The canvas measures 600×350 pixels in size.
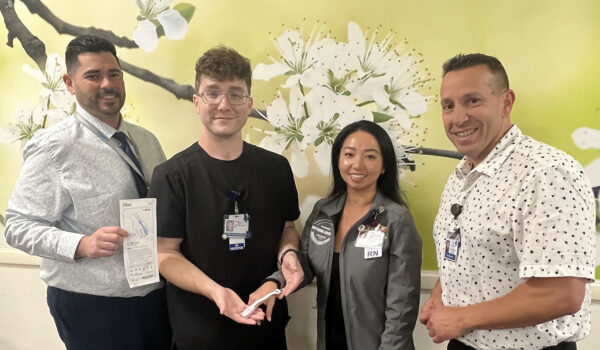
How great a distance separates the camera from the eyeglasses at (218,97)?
1674 mm

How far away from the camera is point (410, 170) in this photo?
6.72 ft

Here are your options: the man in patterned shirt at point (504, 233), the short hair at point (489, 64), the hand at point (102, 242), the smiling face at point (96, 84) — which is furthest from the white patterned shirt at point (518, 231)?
the smiling face at point (96, 84)

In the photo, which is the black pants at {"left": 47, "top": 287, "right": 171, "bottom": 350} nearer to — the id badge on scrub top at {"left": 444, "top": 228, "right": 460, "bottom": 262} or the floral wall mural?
the floral wall mural

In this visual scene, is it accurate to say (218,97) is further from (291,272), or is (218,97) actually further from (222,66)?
(291,272)

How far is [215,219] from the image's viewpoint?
5.57 ft

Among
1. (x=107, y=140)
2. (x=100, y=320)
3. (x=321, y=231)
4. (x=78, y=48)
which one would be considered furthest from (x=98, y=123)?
(x=321, y=231)

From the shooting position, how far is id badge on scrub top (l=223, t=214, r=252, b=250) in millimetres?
1703

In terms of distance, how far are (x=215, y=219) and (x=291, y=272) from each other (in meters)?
0.39

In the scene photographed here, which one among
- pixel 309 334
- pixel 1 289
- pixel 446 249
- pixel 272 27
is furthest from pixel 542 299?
pixel 1 289

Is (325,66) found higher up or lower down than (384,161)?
higher up

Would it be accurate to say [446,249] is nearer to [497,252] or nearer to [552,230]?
[497,252]

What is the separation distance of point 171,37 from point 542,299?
2115 millimetres

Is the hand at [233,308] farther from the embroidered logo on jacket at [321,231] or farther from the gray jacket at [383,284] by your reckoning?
the embroidered logo on jacket at [321,231]

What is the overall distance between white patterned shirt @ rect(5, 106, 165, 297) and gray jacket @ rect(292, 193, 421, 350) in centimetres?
88
